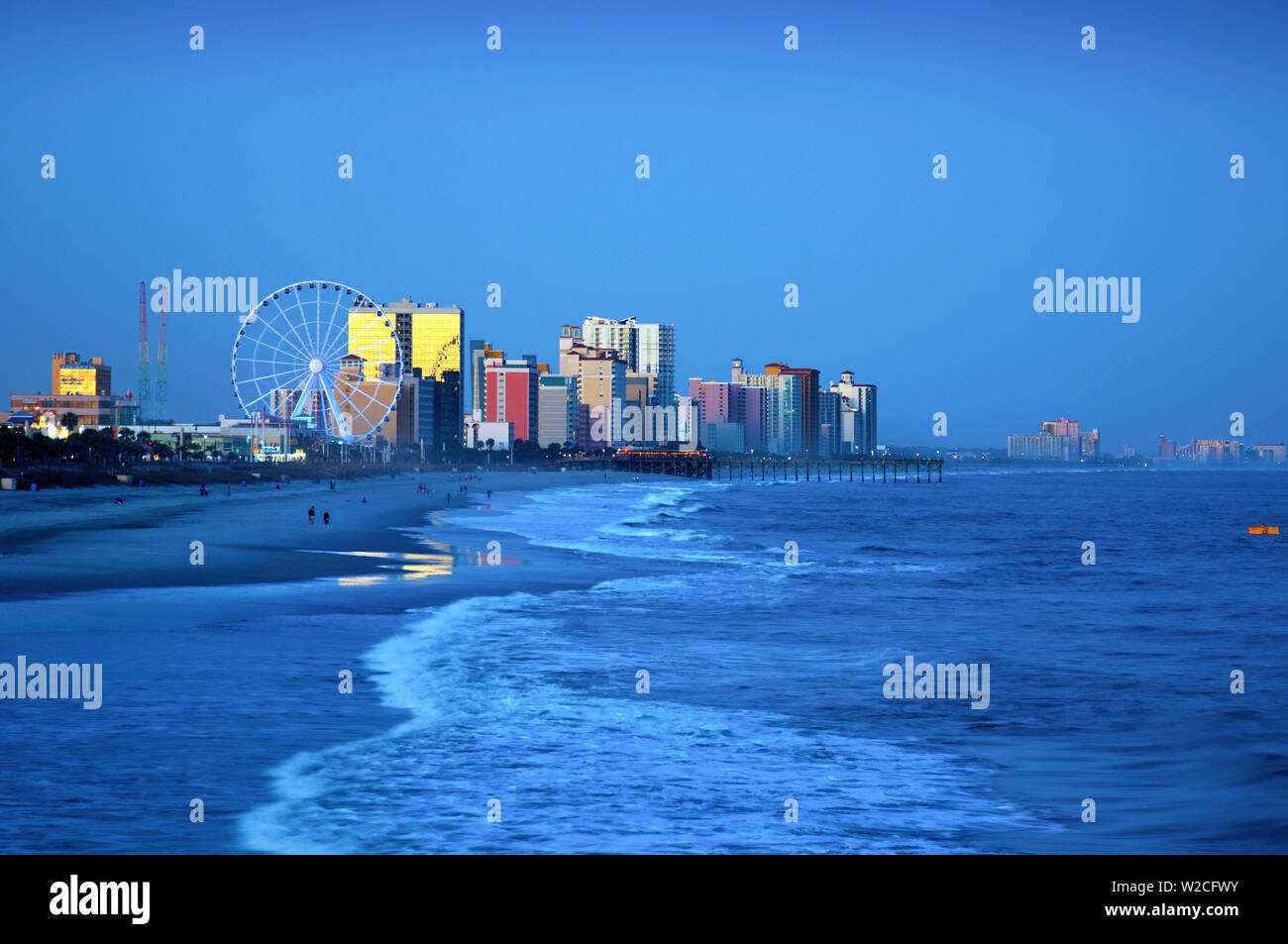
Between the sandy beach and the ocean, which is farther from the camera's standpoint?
the sandy beach

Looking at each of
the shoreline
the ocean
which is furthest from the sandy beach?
the ocean

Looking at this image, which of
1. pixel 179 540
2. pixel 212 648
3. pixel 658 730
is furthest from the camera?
pixel 179 540

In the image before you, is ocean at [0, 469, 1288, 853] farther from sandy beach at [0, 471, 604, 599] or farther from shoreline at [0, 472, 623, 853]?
sandy beach at [0, 471, 604, 599]

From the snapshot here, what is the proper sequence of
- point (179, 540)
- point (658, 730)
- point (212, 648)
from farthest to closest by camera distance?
point (179, 540)
point (212, 648)
point (658, 730)

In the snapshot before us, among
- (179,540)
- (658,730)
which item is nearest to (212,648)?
(658,730)

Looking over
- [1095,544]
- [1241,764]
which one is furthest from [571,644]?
[1095,544]

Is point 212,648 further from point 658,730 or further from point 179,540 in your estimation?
point 179,540

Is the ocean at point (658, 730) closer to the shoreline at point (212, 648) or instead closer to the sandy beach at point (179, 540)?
the shoreline at point (212, 648)
